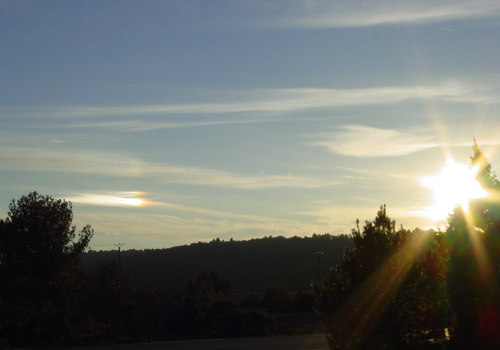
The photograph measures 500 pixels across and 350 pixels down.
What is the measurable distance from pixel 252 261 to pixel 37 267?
66198 millimetres

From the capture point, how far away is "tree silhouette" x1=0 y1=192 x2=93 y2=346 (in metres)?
24.7

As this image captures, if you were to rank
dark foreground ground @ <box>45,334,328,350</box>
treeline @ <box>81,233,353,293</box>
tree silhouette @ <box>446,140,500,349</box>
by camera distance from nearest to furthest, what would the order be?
1. tree silhouette @ <box>446,140,500,349</box>
2. dark foreground ground @ <box>45,334,328,350</box>
3. treeline @ <box>81,233,353,293</box>

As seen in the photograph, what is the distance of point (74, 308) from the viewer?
2581 centimetres

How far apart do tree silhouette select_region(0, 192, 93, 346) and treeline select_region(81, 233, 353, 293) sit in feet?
143

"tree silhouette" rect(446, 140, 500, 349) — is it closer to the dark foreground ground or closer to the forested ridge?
the forested ridge

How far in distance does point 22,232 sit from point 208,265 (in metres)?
62.7

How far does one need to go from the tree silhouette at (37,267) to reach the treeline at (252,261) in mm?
43626

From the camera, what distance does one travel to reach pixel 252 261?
89375 millimetres

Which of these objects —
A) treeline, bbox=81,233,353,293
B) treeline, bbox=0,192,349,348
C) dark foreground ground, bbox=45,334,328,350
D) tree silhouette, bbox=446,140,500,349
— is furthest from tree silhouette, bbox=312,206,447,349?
treeline, bbox=81,233,353,293

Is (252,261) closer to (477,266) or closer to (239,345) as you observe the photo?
(239,345)

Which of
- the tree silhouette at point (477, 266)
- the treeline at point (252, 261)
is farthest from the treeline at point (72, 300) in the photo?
the treeline at point (252, 261)

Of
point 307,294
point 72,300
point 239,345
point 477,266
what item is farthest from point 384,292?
point 307,294

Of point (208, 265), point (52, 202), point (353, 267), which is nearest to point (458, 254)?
point (353, 267)

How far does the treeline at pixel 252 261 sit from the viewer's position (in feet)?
247
